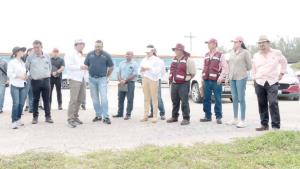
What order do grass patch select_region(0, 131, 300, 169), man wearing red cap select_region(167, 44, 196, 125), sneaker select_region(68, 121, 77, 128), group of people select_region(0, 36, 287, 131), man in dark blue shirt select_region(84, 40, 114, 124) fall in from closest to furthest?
grass patch select_region(0, 131, 300, 169) → group of people select_region(0, 36, 287, 131) → sneaker select_region(68, 121, 77, 128) → man wearing red cap select_region(167, 44, 196, 125) → man in dark blue shirt select_region(84, 40, 114, 124)

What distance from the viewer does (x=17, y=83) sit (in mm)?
9102

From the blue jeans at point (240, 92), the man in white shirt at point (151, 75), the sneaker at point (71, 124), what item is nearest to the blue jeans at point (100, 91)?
the sneaker at point (71, 124)

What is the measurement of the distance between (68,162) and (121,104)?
17.5 ft

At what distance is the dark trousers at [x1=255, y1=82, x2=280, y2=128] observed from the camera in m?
8.44

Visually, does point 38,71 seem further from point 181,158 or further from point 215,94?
point 181,158

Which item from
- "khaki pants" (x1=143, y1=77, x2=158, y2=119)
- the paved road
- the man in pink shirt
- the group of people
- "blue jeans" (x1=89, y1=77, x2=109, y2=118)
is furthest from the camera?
"khaki pants" (x1=143, y1=77, x2=158, y2=119)

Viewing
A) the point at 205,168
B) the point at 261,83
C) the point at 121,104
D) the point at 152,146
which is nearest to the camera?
the point at 205,168

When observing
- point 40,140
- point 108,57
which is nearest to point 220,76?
point 108,57

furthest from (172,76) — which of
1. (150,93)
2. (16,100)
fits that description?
(16,100)

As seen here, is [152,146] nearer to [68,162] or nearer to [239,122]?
[68,162]

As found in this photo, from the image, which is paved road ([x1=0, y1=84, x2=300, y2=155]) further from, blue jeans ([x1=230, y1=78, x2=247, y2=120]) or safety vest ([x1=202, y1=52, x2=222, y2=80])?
safety vest ([x1=202, y1=52, x2=222, y2=80])

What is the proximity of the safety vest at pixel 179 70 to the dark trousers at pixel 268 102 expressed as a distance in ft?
5.47

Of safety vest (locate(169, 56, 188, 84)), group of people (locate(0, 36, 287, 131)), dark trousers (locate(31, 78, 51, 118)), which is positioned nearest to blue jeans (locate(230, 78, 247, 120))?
group of people (locate(0, 36, 287, 131))

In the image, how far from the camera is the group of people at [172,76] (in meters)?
8.56
